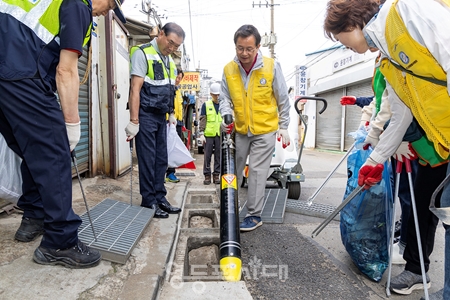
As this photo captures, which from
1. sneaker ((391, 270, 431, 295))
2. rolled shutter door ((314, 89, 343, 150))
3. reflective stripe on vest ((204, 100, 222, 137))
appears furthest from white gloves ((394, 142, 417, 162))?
rolled shutter door ((314, 89, 343, 150))

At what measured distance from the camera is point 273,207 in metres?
3.67

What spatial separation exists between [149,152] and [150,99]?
0.50 m

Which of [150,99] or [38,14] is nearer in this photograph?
[38,14]

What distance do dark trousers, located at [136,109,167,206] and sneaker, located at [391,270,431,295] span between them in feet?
6.93

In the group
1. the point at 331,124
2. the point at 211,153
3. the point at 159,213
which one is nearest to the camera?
the point at 159,213

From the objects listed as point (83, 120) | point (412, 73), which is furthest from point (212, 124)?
point (412, 73)

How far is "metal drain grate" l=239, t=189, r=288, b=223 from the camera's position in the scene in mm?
3311

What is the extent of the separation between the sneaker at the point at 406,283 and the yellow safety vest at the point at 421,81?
94cm

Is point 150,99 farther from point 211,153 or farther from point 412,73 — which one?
point 211,153

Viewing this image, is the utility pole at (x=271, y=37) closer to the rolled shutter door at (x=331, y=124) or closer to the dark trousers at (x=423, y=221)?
the rolled shutter door at (x=331, y=124)

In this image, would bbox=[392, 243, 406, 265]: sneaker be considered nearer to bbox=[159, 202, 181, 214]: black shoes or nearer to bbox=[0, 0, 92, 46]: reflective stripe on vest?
bbox=[159, 202, 181, 214]: black shoes

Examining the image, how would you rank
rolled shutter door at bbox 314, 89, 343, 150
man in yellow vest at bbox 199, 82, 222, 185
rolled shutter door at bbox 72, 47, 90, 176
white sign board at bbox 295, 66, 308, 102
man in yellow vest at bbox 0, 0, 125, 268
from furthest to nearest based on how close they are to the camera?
white sign board at bbox 295, 66, 308, 102
rolled shutter door at bbox 314, 89, 343, 150
man in yellow vest at bbox 199, 82, 222, 185
rolled shutter door at bbox 72, 47, 90, 176
man in yellow vest at bbox 0, 0, 125, 268

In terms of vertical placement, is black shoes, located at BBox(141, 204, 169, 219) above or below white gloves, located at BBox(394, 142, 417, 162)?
below

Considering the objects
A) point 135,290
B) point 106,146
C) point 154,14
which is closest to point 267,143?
point 135,290
